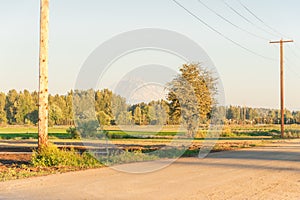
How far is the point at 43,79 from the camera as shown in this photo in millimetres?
17578

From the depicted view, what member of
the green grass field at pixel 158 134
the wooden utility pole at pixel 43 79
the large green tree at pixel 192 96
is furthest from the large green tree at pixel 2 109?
the wooden utility pole at pixel 43 79

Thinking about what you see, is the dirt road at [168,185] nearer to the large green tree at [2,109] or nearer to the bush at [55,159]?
the bush at [55,159]

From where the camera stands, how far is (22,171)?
15125mm

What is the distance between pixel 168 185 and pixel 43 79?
7941mm

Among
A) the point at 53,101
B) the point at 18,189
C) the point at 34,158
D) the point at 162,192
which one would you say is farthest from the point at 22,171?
the point at 53,101

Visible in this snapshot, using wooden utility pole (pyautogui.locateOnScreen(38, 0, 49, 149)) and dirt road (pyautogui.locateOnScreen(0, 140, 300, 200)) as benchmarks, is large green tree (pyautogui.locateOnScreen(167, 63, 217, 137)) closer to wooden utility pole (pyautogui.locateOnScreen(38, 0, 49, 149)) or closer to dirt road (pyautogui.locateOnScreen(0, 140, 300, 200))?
wooden utility pole (pyautogui.locateOnScreen(38, 0, 49, 149))

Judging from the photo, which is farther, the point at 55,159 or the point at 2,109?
the point at 2,109

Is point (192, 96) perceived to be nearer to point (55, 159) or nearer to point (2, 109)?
point (55, 159)

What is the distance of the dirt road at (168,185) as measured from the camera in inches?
410

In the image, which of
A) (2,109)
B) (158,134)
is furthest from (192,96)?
(2,109)

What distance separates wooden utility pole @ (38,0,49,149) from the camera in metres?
17.5

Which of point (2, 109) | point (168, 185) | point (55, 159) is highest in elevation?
point (2, 109)

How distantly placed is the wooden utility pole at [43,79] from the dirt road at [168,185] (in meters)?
3.14

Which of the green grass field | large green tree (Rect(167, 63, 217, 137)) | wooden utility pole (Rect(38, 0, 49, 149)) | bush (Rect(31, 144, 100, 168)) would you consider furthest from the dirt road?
large green tree (Rect(167, 63, 217, 137))
